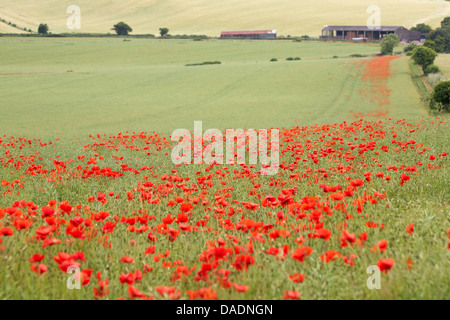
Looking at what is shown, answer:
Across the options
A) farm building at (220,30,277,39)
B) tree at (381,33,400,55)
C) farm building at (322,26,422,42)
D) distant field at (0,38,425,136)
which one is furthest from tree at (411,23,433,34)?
distant field at (0,38,425,136)

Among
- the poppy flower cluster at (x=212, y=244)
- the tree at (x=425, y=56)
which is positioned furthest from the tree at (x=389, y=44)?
the poppy flower cluster at (x=212, y=244)

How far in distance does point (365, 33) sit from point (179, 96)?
84200 millimetres

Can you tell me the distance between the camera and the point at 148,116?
99.4ft

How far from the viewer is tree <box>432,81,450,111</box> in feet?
82.8

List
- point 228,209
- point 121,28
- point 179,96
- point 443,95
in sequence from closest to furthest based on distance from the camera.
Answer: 1. point 228,209
2. point 443,95
3. point 179,96
4. point 121,28

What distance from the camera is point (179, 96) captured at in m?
39.5

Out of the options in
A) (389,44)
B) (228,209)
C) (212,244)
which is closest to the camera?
(212,244)

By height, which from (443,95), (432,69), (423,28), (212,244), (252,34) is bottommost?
(212,244)

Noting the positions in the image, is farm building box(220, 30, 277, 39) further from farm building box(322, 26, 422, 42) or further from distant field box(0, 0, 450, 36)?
farm building box(322, 26, 422, 42)

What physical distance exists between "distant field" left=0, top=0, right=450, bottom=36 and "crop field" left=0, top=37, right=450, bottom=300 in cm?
10598

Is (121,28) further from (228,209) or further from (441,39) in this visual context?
(228,209)

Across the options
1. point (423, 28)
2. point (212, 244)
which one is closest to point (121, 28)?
point (423, 28)
